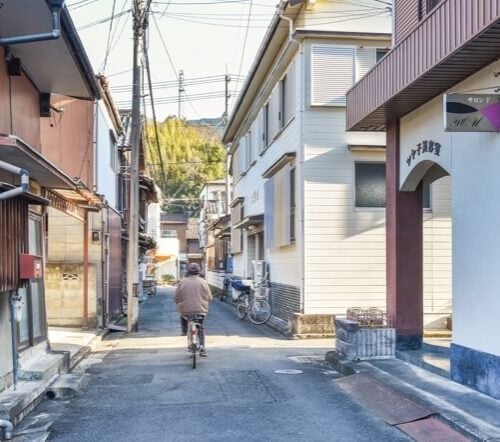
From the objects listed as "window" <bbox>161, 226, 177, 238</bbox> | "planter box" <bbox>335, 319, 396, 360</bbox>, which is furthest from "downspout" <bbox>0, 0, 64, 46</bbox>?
"window" <bbox>161, 226, 177, 238</bbox>

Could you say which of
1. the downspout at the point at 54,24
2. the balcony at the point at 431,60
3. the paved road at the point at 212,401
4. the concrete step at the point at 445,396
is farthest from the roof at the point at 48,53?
the concrete step at the point at 445,396

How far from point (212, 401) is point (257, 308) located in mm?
11064

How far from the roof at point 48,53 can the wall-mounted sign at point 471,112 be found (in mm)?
4495

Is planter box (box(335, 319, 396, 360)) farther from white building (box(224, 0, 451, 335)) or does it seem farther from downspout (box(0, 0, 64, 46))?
downspout (box(0, 0, 64, 46))

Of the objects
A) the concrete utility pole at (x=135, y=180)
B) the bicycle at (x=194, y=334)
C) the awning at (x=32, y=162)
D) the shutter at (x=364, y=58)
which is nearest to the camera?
the awning at (x=32, y=162)

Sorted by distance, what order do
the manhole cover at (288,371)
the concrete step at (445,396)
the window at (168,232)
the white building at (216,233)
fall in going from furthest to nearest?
the window at (168,232)
the white building at (216,233)
the manhole cover at (288,371)
the concrete step at (445,396)

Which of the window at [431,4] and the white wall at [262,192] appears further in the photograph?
the white wall at [262,192]

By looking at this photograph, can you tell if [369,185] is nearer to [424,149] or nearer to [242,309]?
[424,149]

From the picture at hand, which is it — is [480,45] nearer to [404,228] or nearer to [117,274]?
[404,228]

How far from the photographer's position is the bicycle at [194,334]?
10.9 metres

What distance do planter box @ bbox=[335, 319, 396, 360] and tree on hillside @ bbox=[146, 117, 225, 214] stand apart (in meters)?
50.8

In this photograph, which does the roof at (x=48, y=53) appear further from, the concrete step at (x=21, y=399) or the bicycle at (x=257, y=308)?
the bicycle at (x=257, y=308)

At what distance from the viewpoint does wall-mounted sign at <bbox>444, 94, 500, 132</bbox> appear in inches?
286

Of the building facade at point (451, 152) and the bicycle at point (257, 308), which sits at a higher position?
the building facade at point (451, 152)
